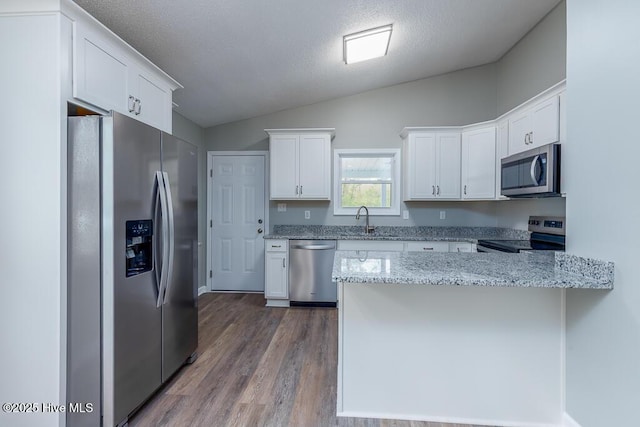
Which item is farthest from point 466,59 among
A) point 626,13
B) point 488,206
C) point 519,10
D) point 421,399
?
point 421,399

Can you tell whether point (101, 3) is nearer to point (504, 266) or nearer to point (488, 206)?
point (504, 266)

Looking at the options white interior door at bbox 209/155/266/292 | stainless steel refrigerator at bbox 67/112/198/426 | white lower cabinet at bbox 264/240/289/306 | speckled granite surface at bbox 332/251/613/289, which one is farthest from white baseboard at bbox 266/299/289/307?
speckled granite surface at bbox 332/251/613/289

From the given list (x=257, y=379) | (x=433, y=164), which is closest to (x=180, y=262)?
(x=257, y=379)

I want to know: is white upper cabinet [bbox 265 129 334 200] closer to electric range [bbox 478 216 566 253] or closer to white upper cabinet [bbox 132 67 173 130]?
white upper cabinet [bbox 132 67 173 130]

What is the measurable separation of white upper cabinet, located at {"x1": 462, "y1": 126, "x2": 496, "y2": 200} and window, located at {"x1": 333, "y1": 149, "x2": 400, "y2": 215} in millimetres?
892

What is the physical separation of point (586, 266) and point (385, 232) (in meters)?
2.70

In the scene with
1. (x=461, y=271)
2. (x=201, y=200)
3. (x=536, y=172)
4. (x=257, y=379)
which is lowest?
(x=257, y=379)

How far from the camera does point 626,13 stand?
128 cm

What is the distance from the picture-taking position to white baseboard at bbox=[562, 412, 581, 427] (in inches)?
61.0

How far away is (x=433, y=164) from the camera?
378 cm

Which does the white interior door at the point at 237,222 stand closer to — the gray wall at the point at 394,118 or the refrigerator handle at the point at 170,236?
the gray wall at the point at 394,118

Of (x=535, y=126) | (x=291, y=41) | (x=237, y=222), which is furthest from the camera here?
(x=237, y=222)

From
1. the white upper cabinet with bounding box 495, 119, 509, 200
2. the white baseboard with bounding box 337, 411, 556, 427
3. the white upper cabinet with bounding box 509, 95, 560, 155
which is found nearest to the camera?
the white baseboard with bounding box 337, 411, 556, 427

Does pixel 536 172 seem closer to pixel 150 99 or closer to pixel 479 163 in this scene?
pixel 479 163
